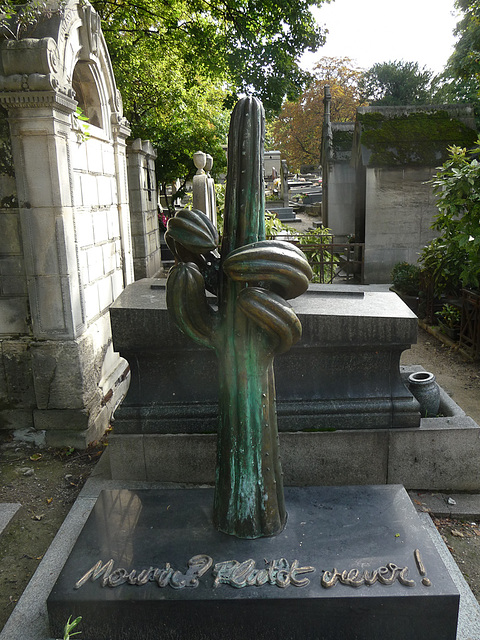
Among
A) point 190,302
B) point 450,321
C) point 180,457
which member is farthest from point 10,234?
point 450,321

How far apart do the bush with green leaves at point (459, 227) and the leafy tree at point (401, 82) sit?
25715 mm

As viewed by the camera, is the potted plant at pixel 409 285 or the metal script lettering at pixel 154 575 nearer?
the metal script lettering at pixel 154 575

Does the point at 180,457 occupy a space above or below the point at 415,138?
below

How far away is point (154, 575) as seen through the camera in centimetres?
272

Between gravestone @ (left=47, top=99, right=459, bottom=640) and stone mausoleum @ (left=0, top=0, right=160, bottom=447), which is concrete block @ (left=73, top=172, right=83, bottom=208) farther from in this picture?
gravestone @ (left=47, top=99, right=459, bottom=640)

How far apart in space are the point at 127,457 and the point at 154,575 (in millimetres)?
1766

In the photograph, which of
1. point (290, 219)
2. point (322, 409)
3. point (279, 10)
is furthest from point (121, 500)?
point (290, 219)

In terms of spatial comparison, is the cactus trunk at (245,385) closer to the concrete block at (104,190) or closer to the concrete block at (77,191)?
the concrete block at (77,191)

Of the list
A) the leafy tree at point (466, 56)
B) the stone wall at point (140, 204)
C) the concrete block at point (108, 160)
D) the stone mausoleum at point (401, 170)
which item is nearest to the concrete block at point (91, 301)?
the concrete block at point (108, 160)

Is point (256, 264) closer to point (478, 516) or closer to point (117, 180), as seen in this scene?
point (478, 516)

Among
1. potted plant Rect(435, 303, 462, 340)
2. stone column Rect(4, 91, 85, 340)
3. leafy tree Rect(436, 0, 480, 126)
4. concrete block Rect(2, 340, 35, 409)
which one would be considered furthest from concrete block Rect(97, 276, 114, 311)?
leafy tree Rect(436, 0, 480, 126)

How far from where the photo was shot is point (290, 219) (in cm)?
2589

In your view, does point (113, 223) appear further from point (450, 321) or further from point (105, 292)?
point (450, 321)

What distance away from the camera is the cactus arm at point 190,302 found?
109 inches
